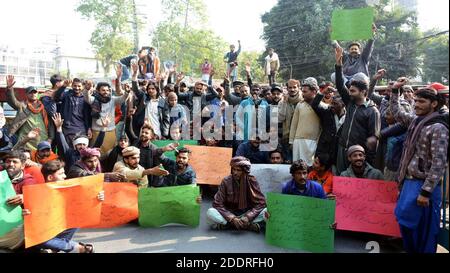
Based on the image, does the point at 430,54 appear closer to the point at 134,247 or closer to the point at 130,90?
the point at 130,90

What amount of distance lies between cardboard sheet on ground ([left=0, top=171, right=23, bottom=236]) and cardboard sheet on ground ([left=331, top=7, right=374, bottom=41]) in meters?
3.73

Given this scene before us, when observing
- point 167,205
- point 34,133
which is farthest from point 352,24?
point 34,133

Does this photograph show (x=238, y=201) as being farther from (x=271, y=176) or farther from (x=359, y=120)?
(x=359, y=120)

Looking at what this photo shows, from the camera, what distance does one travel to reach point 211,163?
579cm

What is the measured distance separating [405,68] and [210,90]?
18.9 m

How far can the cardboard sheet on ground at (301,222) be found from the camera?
12.6 feet

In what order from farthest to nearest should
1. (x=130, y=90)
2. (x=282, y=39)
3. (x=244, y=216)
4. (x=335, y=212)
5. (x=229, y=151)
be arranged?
(x=282, y=39), (x=130, y=90), (x=229, y=151), (x=244, y=216), (x=335, y=212)

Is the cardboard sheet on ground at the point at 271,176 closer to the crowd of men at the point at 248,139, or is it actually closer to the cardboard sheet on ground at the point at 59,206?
the crowd of men at the point at 248,139

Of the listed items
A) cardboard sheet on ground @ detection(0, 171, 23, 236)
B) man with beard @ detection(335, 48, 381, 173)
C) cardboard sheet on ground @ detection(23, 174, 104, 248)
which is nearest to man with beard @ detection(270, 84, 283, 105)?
man with beard @ detection(335, 48, 381, 173)

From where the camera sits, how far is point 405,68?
22.6m


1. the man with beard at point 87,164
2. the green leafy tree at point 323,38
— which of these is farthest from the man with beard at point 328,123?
the green leafy tree at point 323,38

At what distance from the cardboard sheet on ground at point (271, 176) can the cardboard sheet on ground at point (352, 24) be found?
179 cm

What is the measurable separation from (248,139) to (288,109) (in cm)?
74
